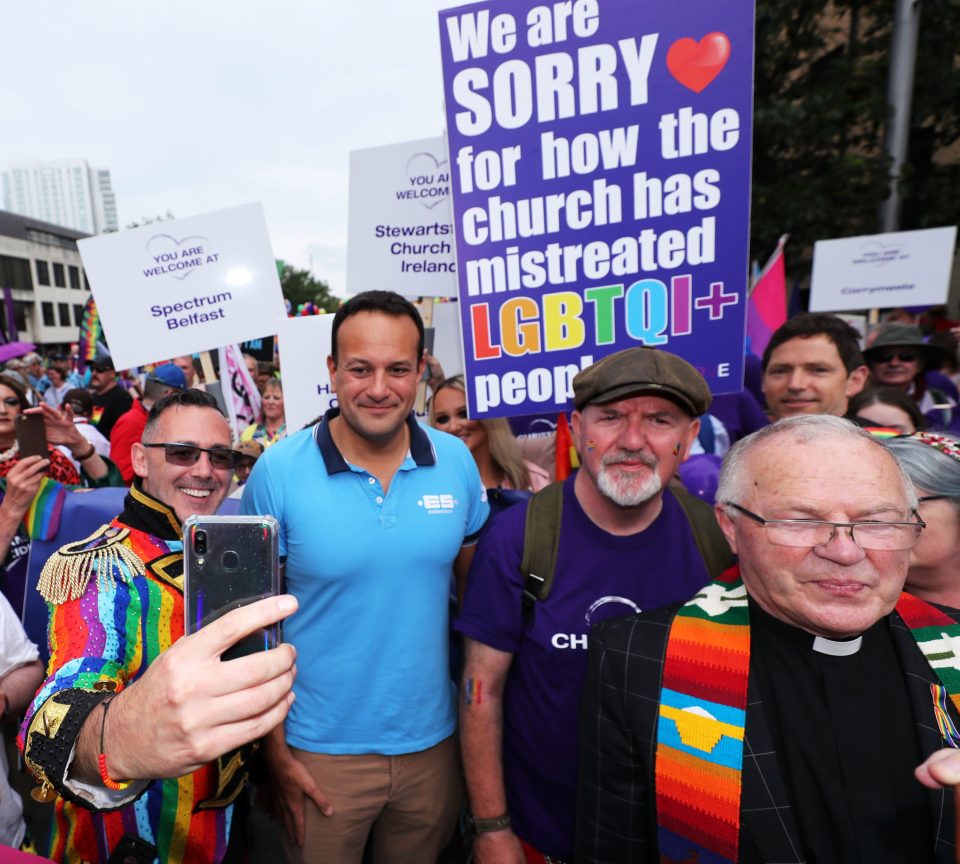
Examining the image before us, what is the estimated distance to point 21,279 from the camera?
1929 inches

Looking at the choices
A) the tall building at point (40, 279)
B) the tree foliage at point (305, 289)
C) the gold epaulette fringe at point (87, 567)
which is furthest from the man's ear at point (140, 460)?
the tall building at point (40, 279)

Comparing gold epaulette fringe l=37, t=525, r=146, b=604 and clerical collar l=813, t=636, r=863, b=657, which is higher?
gold epaulette fringe l=37, t=525, r=146, b=604

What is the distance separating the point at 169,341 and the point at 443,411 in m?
1.62

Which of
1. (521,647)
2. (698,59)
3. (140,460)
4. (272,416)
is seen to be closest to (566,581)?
(521,647)

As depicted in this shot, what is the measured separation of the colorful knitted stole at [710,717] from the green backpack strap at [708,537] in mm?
343

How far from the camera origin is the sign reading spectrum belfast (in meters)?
2.20

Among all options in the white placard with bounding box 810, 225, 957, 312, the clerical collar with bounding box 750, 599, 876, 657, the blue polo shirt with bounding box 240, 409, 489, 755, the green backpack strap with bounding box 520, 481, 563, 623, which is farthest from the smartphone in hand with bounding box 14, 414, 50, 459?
the white placard with bounding box 810, 225, 957, 312

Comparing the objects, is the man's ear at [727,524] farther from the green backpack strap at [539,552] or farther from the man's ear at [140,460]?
the man's ear at [140,460]

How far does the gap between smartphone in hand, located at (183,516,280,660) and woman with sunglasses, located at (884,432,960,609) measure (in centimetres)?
158

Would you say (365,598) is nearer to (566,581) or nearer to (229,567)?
(566,581)

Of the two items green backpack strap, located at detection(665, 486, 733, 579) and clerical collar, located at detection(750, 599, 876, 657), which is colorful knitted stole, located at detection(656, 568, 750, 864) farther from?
green backpack strap, located at detection(665, 486, 733, 579)

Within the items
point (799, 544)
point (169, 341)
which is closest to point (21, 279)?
point (169, 341)

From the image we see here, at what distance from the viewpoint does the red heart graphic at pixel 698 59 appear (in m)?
2.16

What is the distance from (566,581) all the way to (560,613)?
9cm
